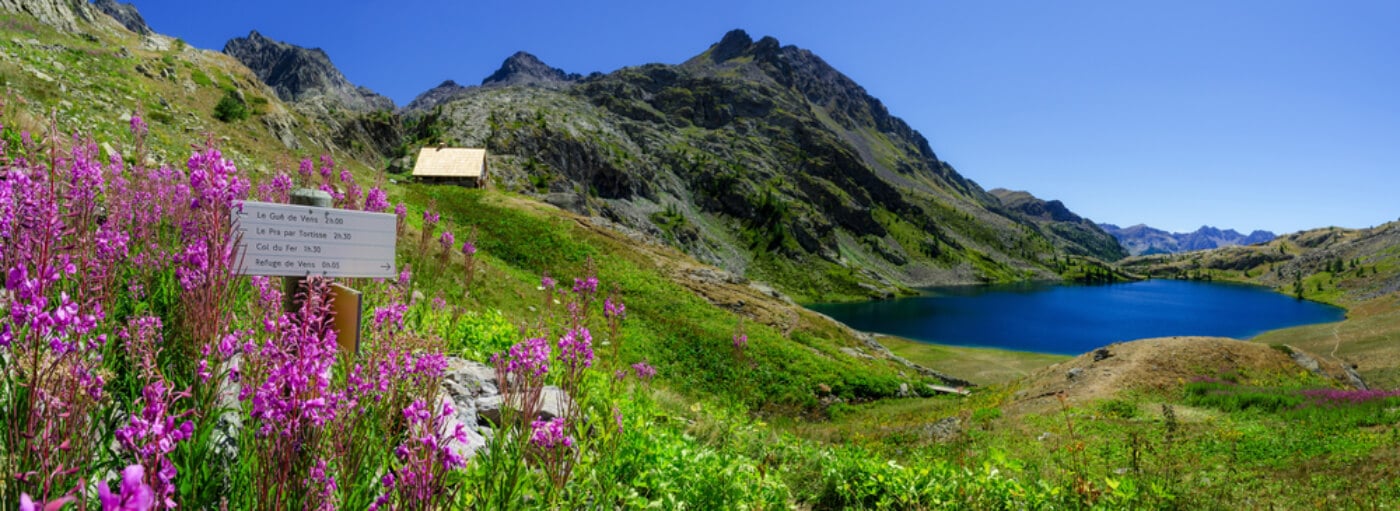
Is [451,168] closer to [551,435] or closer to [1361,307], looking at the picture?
[551,435]

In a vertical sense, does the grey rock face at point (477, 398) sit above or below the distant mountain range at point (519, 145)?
below

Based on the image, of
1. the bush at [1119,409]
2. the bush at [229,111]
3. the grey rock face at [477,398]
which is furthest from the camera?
the bush at [229,111]

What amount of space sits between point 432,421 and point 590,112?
648 ft

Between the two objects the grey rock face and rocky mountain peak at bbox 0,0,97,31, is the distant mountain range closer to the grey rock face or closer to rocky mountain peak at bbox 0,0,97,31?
rocky mountain peak at bbox 0,0,97,31

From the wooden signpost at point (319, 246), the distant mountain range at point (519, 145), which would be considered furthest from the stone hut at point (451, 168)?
the wooden signpost at point (319, 246)

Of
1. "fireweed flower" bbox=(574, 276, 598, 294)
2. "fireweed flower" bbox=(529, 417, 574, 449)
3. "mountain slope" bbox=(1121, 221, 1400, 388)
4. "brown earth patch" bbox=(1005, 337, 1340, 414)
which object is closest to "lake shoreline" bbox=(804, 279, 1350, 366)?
"mountain slope" bbox=(1121, 221, 1400, 388)

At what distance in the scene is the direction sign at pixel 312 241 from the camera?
469 cm

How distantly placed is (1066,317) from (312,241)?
385ft

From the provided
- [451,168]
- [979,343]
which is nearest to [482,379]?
[451,168]

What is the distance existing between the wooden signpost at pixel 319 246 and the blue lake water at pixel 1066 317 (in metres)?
69.8

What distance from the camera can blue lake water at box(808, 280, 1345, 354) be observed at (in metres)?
75.3

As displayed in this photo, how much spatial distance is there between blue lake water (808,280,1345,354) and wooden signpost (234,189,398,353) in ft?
229

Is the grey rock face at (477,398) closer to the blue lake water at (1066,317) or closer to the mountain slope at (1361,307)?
the mountain slope at (1361,307)

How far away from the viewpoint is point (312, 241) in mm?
5008
